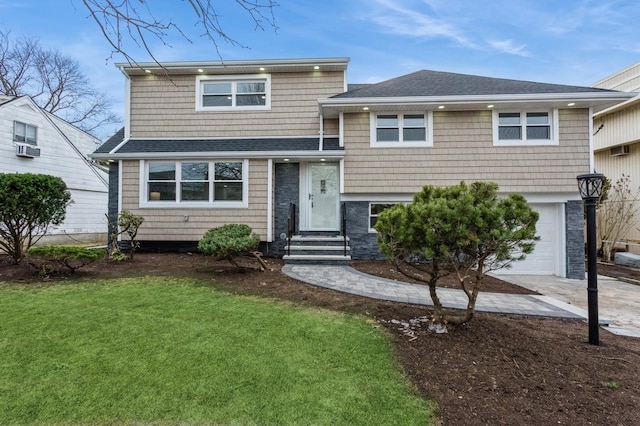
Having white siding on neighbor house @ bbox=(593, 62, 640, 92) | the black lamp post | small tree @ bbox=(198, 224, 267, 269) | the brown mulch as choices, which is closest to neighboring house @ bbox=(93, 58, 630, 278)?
small tree @ bbox=(198, 224, 267, 269)

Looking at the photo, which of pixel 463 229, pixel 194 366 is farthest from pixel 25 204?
pixel 463 229

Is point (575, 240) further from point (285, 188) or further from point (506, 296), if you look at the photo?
point (285, 188)

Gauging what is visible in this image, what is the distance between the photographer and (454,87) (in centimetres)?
923

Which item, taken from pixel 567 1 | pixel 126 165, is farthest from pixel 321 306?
pixel 567 1

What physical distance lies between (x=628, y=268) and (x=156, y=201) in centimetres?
1524

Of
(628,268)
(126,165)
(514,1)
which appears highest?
(514,1)

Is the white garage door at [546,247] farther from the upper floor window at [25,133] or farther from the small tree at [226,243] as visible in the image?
the upper floor window at [25,133]

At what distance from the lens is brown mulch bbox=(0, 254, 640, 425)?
229 centimetres

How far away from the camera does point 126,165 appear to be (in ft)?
30.5

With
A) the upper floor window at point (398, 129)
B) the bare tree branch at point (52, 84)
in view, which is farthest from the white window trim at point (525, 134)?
the bare tree branch at point (52, 84)

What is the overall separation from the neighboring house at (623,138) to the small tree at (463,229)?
1162 centimetres

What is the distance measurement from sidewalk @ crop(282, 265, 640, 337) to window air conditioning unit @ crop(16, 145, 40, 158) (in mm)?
12473

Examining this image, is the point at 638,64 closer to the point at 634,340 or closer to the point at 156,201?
the point at 634,340

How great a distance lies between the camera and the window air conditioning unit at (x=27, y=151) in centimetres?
1221
